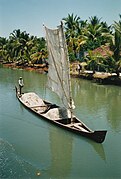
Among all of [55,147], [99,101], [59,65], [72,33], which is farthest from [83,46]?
[55,147]

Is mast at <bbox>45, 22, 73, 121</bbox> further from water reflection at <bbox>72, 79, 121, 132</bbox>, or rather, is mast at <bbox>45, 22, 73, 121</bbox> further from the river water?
water reflection at <bbox>72, 79, 121, 132</bbox>

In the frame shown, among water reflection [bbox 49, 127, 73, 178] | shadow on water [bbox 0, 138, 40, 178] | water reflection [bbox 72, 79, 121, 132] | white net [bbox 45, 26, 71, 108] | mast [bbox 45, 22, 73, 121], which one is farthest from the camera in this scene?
water reflection [bbox 72, 79, 121, 132]

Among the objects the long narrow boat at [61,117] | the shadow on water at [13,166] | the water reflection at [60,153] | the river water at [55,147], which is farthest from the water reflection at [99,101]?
the shadow on water at [13,166]

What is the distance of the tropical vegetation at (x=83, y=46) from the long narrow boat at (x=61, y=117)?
9.98 metres

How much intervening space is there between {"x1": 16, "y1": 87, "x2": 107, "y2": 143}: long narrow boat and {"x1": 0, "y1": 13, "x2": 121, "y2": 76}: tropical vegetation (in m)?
9.98

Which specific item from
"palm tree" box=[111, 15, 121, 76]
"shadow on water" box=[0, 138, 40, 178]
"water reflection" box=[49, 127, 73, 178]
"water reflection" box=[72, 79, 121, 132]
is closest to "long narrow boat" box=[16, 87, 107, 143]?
"water reflection" box=[49, 127, 73, 178]

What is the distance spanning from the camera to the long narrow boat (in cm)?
1045

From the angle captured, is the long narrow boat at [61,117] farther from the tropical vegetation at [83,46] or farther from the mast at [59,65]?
the tropical vegetation at [83,46]

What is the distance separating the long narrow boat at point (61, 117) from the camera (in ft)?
34.3

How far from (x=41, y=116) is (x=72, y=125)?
7.44ft

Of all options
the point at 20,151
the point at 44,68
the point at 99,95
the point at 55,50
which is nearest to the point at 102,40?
the point at 44,68

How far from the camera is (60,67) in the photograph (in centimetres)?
1368

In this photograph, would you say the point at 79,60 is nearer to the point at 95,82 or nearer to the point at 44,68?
the point at 44,68

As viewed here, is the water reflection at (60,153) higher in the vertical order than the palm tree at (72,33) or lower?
lower
